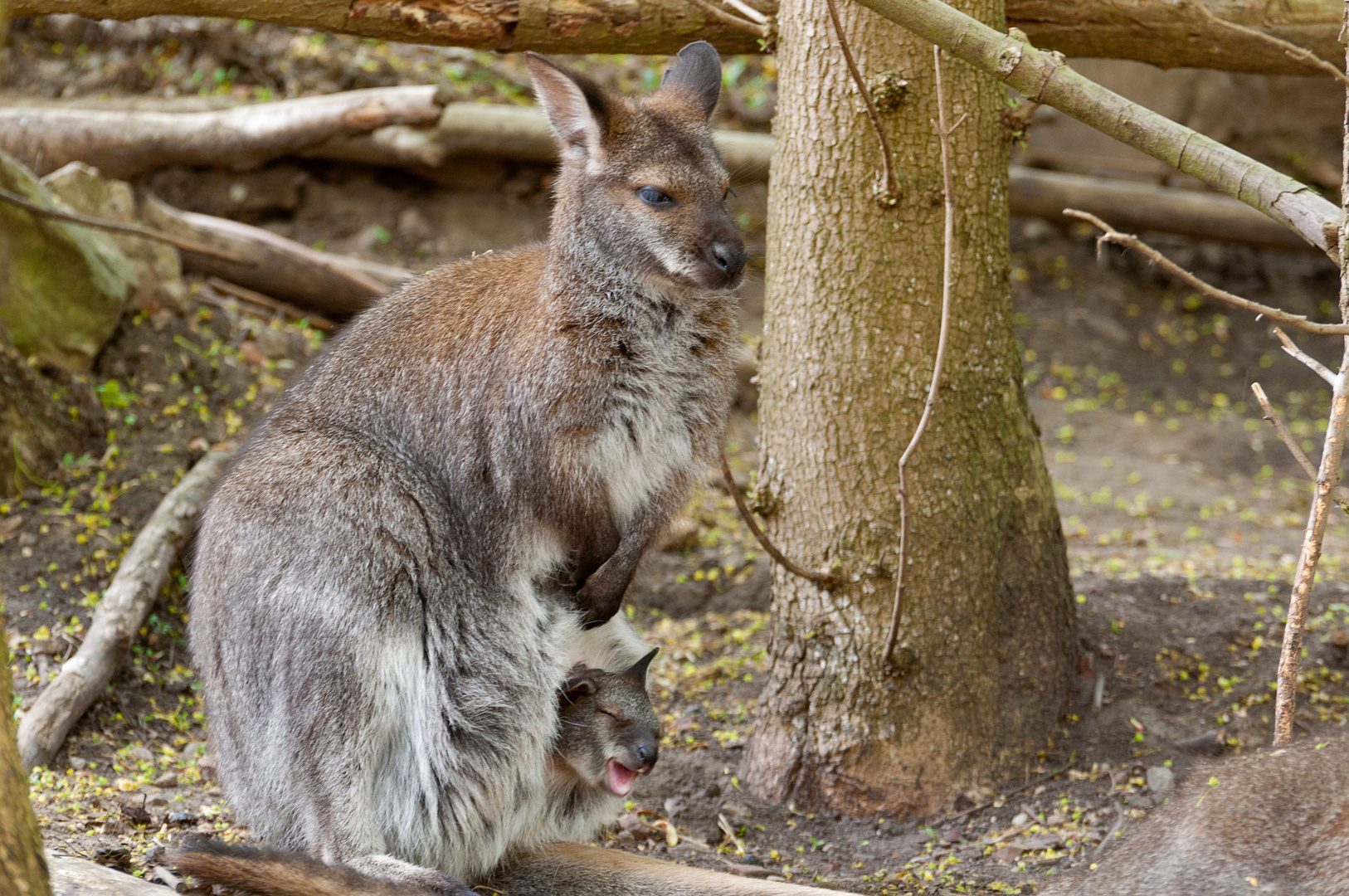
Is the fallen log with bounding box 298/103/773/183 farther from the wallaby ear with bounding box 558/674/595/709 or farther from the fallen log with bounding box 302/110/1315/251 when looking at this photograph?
the wallaby ear with bounding box 558/674/595/709

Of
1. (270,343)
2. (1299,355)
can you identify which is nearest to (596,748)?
(1299,355)

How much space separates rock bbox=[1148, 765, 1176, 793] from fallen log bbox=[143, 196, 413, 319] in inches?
178

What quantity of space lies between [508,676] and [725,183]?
1.63 meters

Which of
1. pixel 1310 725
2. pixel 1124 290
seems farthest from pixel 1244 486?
pixel 1310 725

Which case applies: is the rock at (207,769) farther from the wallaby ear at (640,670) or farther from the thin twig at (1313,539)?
the thin twig at (1313,539)

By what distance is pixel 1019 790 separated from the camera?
4.29 m

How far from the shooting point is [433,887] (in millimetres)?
3279

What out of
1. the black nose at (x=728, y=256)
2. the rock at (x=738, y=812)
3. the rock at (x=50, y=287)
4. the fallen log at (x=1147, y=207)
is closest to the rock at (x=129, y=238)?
the rock at (x=50, y=287)

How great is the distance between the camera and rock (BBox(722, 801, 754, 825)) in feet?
14.1

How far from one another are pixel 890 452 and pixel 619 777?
139 centimetres

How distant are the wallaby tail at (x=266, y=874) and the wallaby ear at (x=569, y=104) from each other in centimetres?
217

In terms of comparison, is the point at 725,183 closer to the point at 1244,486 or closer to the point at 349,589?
the point at 349,589

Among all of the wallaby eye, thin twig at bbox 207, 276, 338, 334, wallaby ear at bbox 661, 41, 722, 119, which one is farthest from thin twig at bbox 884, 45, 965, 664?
thin twig at bbox 207, 276, 338, 334

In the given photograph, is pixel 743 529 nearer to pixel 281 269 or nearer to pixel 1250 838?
pixel 281 269
